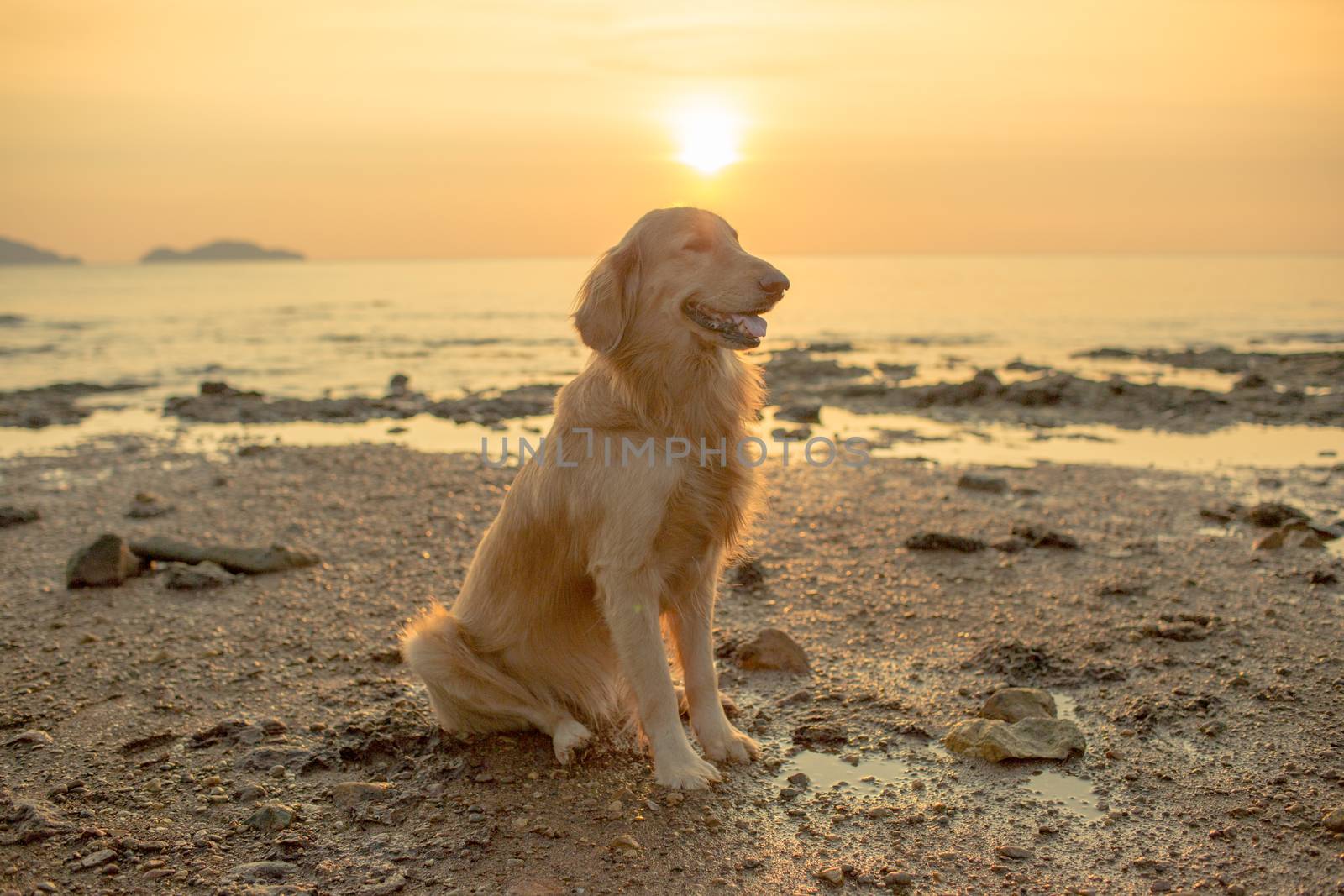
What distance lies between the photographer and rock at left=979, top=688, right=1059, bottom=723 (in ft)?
Answer: 12.7

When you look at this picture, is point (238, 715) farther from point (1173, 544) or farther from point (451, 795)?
point (1173, 544)

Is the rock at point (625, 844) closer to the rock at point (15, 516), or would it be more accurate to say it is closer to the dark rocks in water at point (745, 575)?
the dark rocks in water at point (745, 575)

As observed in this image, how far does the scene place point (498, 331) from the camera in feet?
99.8

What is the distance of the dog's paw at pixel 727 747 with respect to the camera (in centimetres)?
370

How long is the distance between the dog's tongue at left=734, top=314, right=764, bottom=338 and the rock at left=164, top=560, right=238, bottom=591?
3.91 m

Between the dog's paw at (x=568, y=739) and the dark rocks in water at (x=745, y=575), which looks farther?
the dark rocks in water at (x=745, y=575)

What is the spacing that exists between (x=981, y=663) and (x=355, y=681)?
290cm

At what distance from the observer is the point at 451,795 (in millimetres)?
3443

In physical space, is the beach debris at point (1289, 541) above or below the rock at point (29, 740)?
above

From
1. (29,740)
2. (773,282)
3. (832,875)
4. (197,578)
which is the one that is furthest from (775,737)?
(197,578)

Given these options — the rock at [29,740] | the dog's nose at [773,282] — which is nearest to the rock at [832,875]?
the dog's nose at [773,282]

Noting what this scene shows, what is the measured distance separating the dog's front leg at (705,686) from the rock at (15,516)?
238 inches

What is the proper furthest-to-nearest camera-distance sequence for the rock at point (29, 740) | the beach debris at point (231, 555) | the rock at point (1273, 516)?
the rock at point (1273, 516)
the beach debris at point (231, 555)
the rock at point (29, 740)

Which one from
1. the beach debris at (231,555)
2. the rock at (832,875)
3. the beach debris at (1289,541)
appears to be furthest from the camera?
the beach debris at (231,555)
